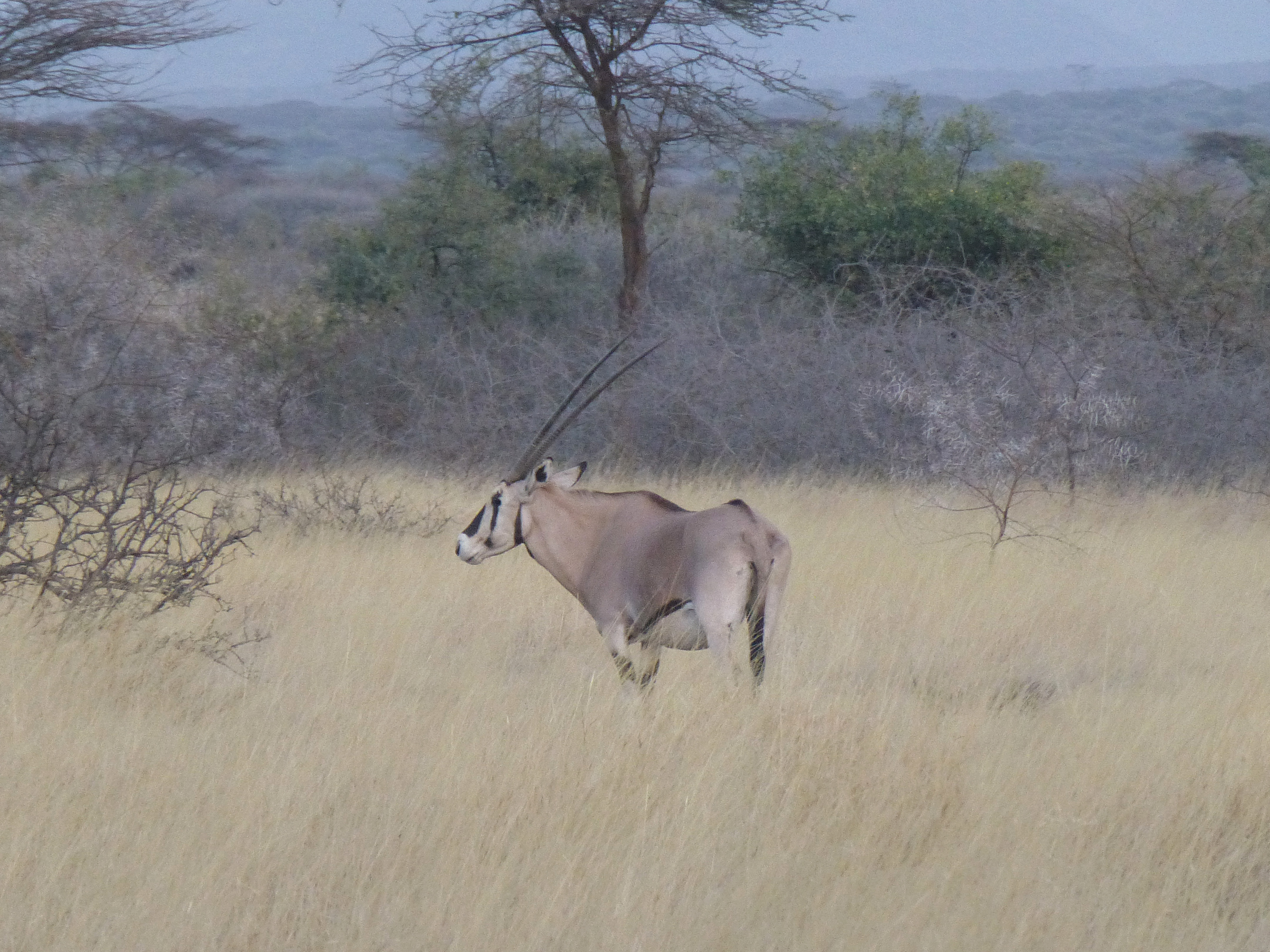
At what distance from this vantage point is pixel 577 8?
1188cm

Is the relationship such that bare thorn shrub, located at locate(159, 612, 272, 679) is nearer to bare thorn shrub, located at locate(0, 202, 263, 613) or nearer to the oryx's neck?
bare thorn shrub, located at locate(0, 202, 263, 613)

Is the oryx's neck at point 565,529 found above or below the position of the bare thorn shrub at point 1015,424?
above

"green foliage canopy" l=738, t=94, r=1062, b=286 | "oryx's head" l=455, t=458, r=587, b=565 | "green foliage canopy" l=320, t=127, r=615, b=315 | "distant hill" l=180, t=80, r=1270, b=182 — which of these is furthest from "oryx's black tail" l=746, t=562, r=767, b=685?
"distant hill" l=180, t=80, r=1270, b=182

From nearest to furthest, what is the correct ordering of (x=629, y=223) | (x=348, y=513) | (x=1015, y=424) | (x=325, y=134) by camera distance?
(x=348, y=513) < (x=1015, y=424) < (x=629, y=223) < (x=325, y=134)

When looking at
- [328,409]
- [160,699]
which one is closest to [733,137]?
[328,409]

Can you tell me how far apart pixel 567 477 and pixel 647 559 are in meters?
0.52

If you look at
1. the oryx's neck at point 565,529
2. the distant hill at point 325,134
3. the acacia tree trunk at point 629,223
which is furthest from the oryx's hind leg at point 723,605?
the distant hill at point 325,134

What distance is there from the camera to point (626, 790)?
11.8 feet

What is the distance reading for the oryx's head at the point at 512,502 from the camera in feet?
16.1

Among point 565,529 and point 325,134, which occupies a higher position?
point 565,529

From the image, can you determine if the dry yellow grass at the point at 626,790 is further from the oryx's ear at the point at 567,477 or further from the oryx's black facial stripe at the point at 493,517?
the oryx's ear at the point at 567,477

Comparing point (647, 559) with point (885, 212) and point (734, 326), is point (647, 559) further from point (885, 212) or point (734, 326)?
point (885, 212)

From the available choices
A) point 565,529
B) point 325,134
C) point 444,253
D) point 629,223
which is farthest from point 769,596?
point 325,134

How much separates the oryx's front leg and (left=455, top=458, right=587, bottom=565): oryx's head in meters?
0.50
